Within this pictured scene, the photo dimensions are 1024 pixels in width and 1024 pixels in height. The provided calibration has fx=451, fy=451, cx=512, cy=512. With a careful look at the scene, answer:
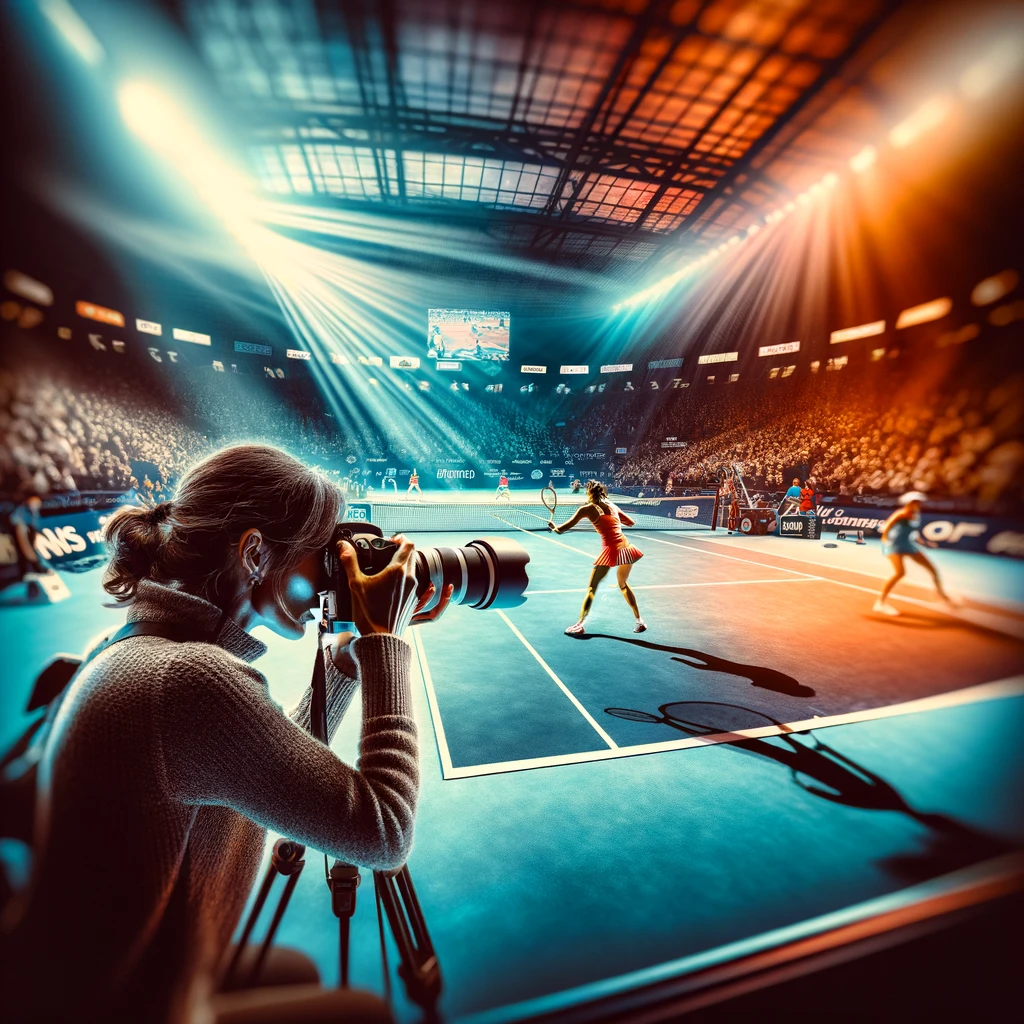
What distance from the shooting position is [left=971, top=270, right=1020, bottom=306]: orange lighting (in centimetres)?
109

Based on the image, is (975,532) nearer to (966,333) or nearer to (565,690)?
(966,333)

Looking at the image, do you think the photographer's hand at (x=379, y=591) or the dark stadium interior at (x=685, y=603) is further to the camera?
the photographer's hand at (x=379, y=591)

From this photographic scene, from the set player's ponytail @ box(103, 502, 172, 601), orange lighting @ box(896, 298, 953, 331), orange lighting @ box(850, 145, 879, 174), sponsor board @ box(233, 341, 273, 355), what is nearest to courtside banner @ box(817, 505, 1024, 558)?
orange lighting @ box(896, 298, 953, 331)

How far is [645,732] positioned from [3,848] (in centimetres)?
307

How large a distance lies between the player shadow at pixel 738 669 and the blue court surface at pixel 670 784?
2 cm

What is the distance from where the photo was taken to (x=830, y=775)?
2.50 metres

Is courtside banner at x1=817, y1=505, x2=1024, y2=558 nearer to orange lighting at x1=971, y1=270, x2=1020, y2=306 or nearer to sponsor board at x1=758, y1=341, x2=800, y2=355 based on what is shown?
orange lighting at x1=971, y1=270, x2=1020, y2=306

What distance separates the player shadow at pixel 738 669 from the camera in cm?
359

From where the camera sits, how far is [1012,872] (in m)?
0.92

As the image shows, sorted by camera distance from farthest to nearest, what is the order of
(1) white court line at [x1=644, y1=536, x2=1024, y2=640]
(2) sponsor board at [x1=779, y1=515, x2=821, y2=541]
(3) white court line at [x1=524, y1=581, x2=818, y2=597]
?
(2) sponsor board at [x1=779, y1=515, x2=821, y2=541] → (3) white court line at [x1=524, y1=581, x2=818, y2=597] → (1) white court line at [x1=644, y1=536, x2=1024, y2=640]

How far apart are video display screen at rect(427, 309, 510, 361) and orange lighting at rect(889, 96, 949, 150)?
25.9 metres

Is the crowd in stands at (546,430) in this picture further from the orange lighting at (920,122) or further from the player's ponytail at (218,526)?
the orange lighting at (920,122)

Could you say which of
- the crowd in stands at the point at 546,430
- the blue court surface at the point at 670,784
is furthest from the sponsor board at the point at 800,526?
the blue court surface at the point at 670,784

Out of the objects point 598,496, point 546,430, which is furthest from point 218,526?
point 546,430
